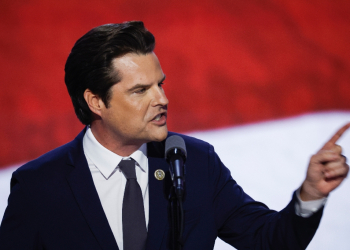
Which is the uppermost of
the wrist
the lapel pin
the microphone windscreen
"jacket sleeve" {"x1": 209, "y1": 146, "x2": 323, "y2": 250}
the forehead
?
the forehead

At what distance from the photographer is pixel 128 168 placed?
1728 millimetres

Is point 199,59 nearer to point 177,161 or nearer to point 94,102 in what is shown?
point 94,102

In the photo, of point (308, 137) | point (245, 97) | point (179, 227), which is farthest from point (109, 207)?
point (308, 137)

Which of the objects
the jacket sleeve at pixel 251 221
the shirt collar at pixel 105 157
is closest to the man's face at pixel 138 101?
the shirt collar at pixel 105 157

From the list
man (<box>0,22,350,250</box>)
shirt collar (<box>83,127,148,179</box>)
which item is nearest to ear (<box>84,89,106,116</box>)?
man (<box>0,22,350,250</box>)

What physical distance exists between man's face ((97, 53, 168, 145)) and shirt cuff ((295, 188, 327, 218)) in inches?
22.1

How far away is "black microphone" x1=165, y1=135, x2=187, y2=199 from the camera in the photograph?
49.3 inches

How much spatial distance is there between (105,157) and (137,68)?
40cm

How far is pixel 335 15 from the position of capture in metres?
2.61

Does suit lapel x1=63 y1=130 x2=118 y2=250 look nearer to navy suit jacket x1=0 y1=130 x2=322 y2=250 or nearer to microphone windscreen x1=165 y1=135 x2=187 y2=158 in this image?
navy suit jacket x1=0 y1=130 x2=322 y2=250

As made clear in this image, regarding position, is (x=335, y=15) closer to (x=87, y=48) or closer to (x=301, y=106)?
(x=301, y=106)

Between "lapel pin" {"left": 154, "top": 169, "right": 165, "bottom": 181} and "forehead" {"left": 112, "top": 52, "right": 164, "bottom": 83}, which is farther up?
"forehead" {"left": 112, "top": 52, "right": 164, "bottom": 83}

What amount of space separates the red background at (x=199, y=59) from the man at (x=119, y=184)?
0.56m

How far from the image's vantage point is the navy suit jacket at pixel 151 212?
156 centimetres
